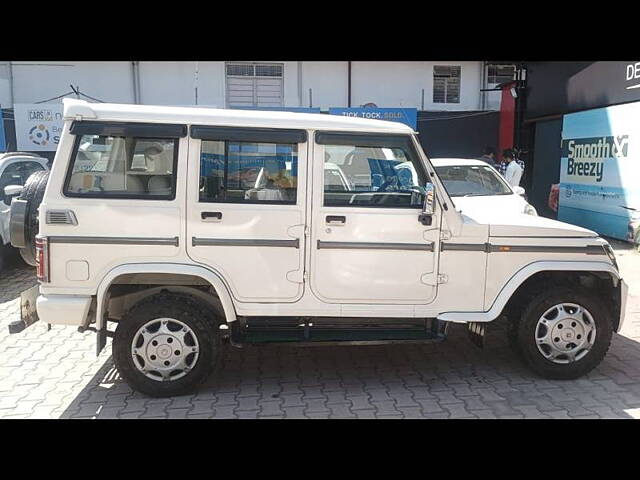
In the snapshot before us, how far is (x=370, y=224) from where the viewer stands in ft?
12.2

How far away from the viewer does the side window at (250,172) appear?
3654 mm

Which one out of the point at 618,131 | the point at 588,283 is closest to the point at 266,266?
the point at 588,283

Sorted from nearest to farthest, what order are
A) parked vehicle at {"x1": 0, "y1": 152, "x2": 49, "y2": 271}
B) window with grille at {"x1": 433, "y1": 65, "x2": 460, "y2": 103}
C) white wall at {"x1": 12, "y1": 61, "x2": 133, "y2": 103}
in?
parked vehicle at {"x1": 0, "y1": 152, "x2": 49, "y2": 271}
white wall at {"x1": 12, "y1": 61, "x2": 133, "y2": 103}
window with grille at {"x1": 433, "y1": 65, "x2": 460, "y2": 103}

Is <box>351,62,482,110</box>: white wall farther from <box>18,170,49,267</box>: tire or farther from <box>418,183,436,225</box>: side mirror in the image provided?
<box>18,170,49,267</box>: tire

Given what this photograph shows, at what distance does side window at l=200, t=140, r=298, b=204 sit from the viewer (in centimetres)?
365

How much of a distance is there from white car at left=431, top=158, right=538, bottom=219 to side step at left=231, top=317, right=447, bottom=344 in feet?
11.3

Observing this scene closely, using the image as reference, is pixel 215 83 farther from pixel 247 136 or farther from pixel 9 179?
pixel 247 136

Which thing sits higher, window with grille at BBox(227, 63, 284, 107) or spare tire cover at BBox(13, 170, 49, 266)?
window with grille at BBox(227, 63, 284, 107)

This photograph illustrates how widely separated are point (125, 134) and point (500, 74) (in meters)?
14.9

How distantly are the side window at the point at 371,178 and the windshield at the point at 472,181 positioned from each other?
3.90 meters

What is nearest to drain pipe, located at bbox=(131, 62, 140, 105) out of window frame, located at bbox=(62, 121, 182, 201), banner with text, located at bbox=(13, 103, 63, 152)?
banner with text, located at bbox=(13, 103, 63, 152)

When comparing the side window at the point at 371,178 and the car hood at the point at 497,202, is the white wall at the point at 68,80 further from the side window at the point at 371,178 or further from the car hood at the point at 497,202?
the side window at the point at 371,178

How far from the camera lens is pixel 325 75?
592 inches

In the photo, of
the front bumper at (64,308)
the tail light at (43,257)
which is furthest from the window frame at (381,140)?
the tail light at (43,257)
